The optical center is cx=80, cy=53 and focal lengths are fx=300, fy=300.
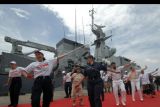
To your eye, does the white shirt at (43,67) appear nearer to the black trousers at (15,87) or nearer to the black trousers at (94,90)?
the black trousers at (94,90)

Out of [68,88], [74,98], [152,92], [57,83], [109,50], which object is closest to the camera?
[74,98]

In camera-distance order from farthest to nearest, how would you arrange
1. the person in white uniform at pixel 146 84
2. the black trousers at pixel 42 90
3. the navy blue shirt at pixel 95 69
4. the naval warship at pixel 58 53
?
the naval warship at pixel 58 53 → the person in white uniform at pixel 146 84 → the navy blue shirt at pixel 95 69 → the black trousers at pixel 42 90

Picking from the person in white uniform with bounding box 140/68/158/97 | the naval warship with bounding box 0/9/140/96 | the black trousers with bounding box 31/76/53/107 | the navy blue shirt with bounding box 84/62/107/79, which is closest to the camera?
the black trousers with bounding box 31/76/53/107

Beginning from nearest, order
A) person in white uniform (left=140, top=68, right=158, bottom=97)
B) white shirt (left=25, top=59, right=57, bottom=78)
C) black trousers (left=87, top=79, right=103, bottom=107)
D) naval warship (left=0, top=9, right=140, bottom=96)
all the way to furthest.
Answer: white shirt (left=25, top=59, right=57, bottom=78) → black trousers (left=87, top=79, right=103, bottom=107) → person in white uniform (left=140, top=68, right=158, bottom=97) → naval warship (left=0, top=9, right=140, bottom=96)

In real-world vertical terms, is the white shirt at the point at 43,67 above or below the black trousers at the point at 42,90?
above

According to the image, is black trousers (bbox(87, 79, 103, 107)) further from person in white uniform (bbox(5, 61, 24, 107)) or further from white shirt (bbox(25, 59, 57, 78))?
person in white uniform (bbox(5, 61, 24, 107))

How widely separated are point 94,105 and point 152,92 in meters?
11.0

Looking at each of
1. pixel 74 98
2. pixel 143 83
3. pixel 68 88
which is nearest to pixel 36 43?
pixel 68 88

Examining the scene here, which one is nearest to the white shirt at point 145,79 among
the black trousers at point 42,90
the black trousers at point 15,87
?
the black trousers at point 15,87

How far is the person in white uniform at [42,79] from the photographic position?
24.7ft

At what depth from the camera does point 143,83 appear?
19016 mm

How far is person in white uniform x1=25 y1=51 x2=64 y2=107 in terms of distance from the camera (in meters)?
7.54

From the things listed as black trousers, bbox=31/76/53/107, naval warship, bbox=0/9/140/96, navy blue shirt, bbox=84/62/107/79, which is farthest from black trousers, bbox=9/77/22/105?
black trousers, bbox=31/76/53/107
